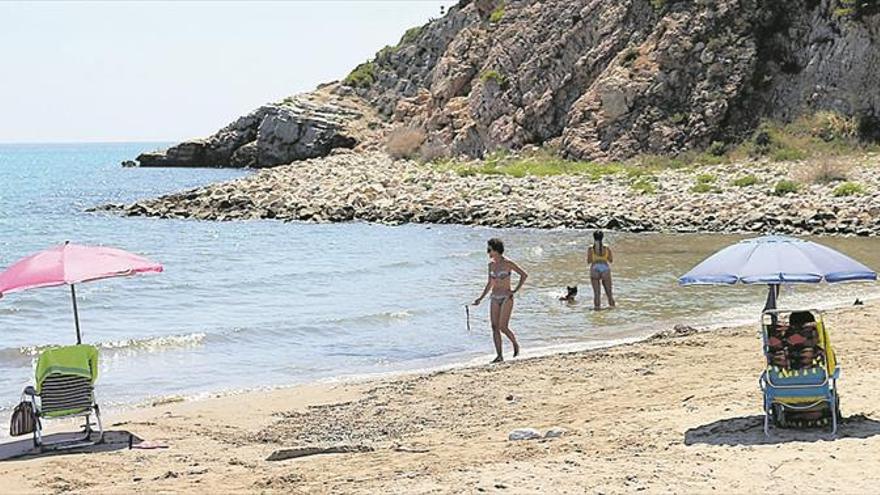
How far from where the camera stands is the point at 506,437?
10266 mm

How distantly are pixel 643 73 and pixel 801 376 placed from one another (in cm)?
4165

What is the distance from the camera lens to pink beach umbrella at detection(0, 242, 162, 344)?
10789 millimetres

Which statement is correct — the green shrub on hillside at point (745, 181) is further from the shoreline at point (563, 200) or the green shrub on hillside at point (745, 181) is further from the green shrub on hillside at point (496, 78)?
the green shrub on hillside at point (496, 78)

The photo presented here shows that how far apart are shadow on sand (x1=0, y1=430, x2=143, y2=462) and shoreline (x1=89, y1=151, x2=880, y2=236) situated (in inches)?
943

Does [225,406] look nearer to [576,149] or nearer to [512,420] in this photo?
[512,420]

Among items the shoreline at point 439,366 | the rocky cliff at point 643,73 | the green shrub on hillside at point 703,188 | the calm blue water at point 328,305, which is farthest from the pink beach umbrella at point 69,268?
the rocky cliff at point 643,73

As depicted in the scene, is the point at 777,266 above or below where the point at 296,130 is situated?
below

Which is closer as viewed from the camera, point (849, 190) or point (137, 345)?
point (137, 345)

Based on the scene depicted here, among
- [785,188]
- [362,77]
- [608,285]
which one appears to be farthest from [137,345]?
[362,77]

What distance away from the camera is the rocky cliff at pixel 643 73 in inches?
1829

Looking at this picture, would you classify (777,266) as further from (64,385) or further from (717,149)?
(717,149)

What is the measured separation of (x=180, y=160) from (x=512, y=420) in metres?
94.8

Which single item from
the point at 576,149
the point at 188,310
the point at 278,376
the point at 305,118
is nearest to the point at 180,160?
the point at 305,118

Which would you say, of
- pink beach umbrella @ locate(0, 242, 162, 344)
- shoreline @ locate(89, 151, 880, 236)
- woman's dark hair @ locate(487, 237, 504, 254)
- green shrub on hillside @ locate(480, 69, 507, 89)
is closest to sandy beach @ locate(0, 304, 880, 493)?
woman's dark hair @ locate(487, 237, 504, 254)
